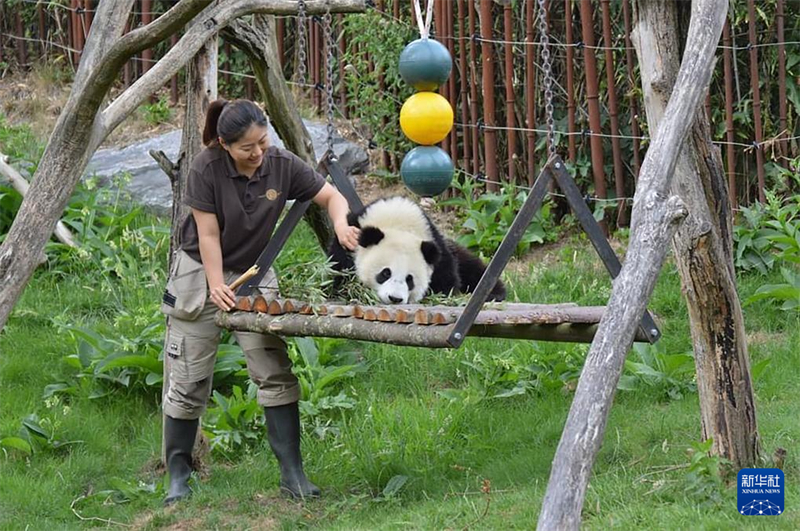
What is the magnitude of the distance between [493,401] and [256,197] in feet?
5.84

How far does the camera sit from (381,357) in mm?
6344

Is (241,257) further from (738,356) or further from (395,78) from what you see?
(395,78)

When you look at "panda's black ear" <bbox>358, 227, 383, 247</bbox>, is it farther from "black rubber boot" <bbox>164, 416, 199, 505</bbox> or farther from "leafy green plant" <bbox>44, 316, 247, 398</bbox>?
"leafy green plant" <bbox>44, 316, 247, 398</bbox>

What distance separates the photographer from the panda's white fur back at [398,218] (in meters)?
5.20

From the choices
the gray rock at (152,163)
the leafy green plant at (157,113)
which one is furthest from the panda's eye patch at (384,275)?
the leafy green plant at (157,113)

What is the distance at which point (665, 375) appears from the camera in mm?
5633

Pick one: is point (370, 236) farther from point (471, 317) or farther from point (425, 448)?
point (471, 317)

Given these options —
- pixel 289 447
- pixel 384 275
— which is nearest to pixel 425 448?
pixel 289 447

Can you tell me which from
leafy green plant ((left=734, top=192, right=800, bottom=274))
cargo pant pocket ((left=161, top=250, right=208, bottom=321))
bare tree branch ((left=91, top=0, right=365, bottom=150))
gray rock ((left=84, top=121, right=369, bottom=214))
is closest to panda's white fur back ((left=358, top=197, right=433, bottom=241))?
cargo pant pocket ((left=161, top=250, right=208, bottom=321))

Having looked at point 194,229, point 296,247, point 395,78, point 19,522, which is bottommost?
point 19,522

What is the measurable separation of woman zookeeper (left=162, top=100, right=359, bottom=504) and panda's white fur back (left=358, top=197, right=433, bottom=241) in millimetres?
411

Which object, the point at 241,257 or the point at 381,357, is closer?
the point at 241,257

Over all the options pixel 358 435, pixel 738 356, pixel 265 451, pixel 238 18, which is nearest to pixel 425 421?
pixel 358 435

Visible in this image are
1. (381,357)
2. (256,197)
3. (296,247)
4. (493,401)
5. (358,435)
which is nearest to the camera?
(256,197)
